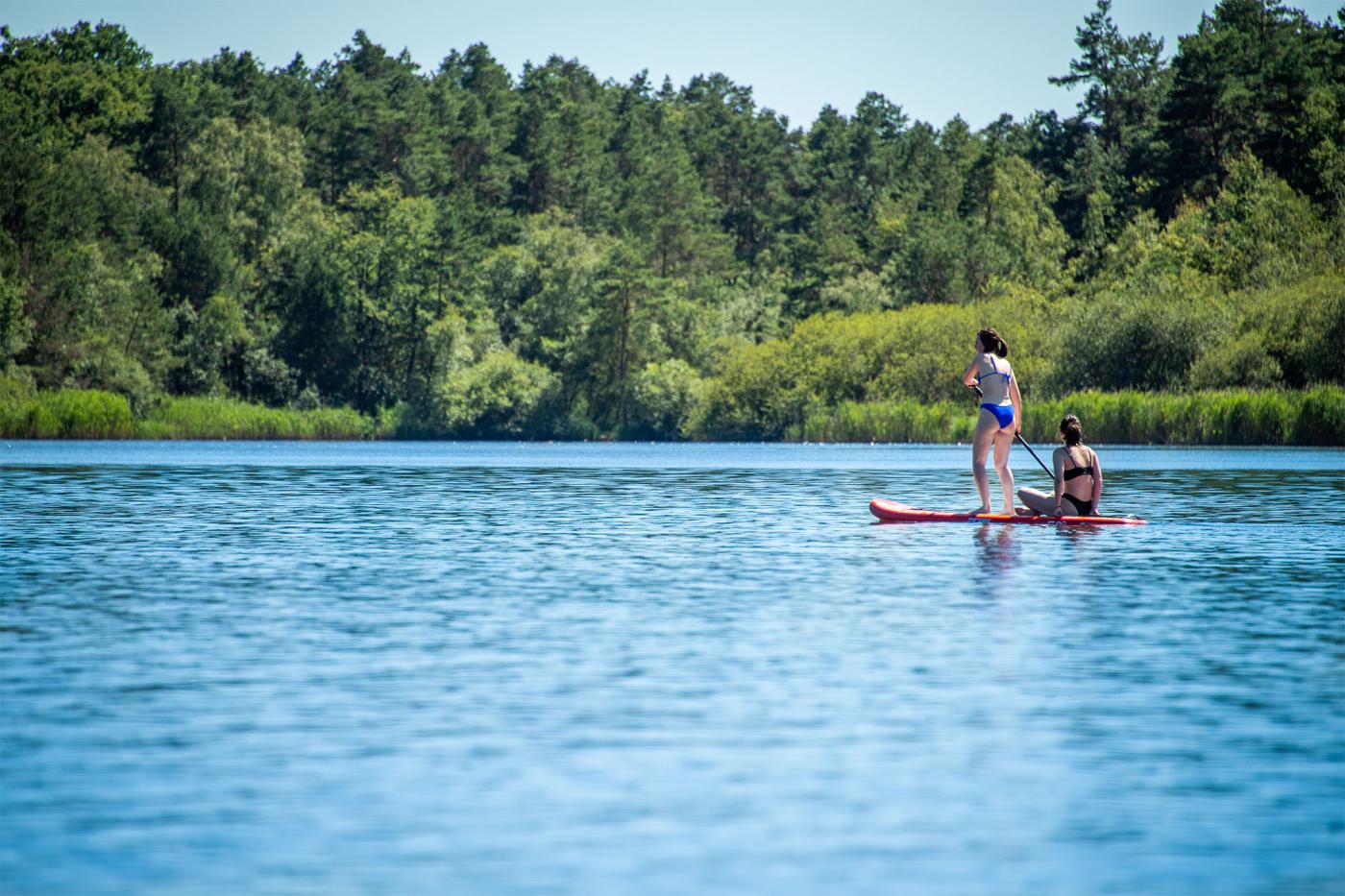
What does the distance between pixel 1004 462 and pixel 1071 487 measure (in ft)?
3.08

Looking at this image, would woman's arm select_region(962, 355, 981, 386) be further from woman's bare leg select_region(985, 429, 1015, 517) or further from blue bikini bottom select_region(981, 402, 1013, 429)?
woman's bare leg select_region(985, 429, 1015, 517)

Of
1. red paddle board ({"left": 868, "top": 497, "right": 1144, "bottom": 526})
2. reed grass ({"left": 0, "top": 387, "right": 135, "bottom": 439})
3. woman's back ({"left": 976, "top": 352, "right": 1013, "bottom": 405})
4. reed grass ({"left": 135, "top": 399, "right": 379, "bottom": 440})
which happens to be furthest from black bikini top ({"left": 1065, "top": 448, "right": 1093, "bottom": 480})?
reed grass ({"left": 135, "top": 399, "right": 379, "bottom": 440})

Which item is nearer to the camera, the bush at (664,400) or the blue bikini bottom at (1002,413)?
the blue bikini bottom at (1002,413)

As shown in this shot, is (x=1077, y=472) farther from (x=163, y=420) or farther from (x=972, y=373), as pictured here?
(x=163, y=420)

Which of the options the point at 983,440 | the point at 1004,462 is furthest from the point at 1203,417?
the point at 983,440

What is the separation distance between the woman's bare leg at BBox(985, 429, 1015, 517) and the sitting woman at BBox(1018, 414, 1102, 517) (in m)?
0.32

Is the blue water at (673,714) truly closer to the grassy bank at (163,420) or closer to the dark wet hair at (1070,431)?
the dark wet hair at (1070,431)

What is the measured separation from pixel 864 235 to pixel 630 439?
2752 centimetres

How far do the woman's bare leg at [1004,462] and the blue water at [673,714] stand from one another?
98 cm

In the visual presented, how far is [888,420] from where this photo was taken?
80312 mm

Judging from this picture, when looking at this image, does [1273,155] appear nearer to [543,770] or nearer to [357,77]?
[357,77]

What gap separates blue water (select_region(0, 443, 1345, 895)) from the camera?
738 centimetres

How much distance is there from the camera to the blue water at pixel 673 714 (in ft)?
24.2

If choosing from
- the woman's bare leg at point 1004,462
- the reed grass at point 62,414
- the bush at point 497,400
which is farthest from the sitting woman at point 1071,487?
the bush at point 497,400
